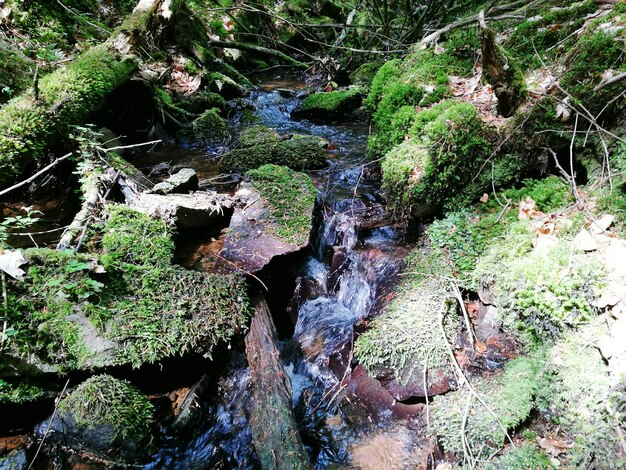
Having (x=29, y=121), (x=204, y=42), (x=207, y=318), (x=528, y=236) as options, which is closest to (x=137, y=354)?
(x=207, y=318)

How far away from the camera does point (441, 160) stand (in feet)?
12.5

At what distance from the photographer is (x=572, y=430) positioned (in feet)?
7.66

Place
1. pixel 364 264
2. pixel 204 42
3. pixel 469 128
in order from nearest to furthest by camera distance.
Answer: pixel 469 128 < pixel 364 264 < pixel 204 42

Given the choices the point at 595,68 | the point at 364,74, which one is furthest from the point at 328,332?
the point at 364,74

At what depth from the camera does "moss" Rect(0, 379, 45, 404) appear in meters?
2.56

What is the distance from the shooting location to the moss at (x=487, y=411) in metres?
2.55

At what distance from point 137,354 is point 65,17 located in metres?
7.23

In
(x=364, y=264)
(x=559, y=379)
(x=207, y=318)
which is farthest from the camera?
(x=364, y=264)

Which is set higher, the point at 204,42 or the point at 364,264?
the point at 204,42

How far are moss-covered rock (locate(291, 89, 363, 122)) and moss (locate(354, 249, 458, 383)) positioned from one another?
18.4ft

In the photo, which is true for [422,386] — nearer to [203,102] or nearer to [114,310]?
[114,310]

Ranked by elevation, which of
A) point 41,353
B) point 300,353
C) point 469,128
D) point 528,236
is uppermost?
point 469,128

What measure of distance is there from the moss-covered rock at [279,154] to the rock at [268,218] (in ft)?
2.90

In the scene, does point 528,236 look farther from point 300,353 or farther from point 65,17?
point 65,17
